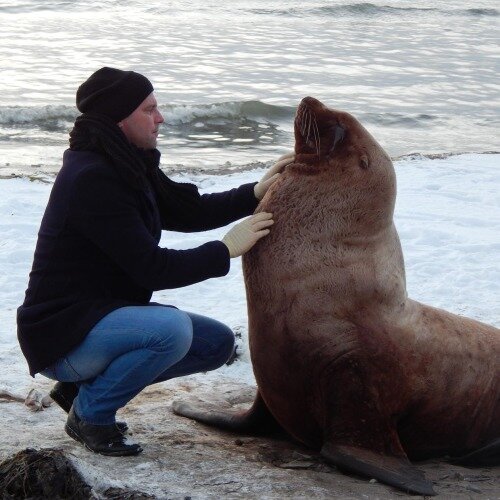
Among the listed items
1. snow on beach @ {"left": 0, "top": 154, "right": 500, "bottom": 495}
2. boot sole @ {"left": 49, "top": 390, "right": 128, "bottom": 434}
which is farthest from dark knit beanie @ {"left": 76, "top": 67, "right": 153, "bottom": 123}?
snow on beach @ {"left": 0, "top": 154, "right": 500, "bottom": 495}

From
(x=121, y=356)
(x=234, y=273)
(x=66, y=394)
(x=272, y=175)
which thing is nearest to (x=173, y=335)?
(x=121, y=356)

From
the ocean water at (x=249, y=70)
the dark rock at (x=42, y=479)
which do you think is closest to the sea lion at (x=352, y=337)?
the dark rock at (x=42, y=479)

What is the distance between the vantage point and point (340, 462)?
3.93m

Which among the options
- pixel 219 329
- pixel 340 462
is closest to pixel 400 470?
pixel 340 462

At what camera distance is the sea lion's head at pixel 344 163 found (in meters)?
4.18

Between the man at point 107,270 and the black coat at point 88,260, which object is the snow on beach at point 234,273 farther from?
the black coat at point 88,260

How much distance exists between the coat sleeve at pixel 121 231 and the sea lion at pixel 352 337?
16.0 inches

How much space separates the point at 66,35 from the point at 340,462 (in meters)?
20.8

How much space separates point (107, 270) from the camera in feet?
13.0

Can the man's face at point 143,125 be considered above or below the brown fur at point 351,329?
above

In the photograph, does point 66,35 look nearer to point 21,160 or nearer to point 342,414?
point 21,160

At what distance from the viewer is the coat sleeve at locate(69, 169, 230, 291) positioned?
3805mm

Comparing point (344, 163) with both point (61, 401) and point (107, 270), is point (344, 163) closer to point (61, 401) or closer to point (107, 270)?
point (107, 270)

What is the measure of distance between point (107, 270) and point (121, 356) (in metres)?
0.32
